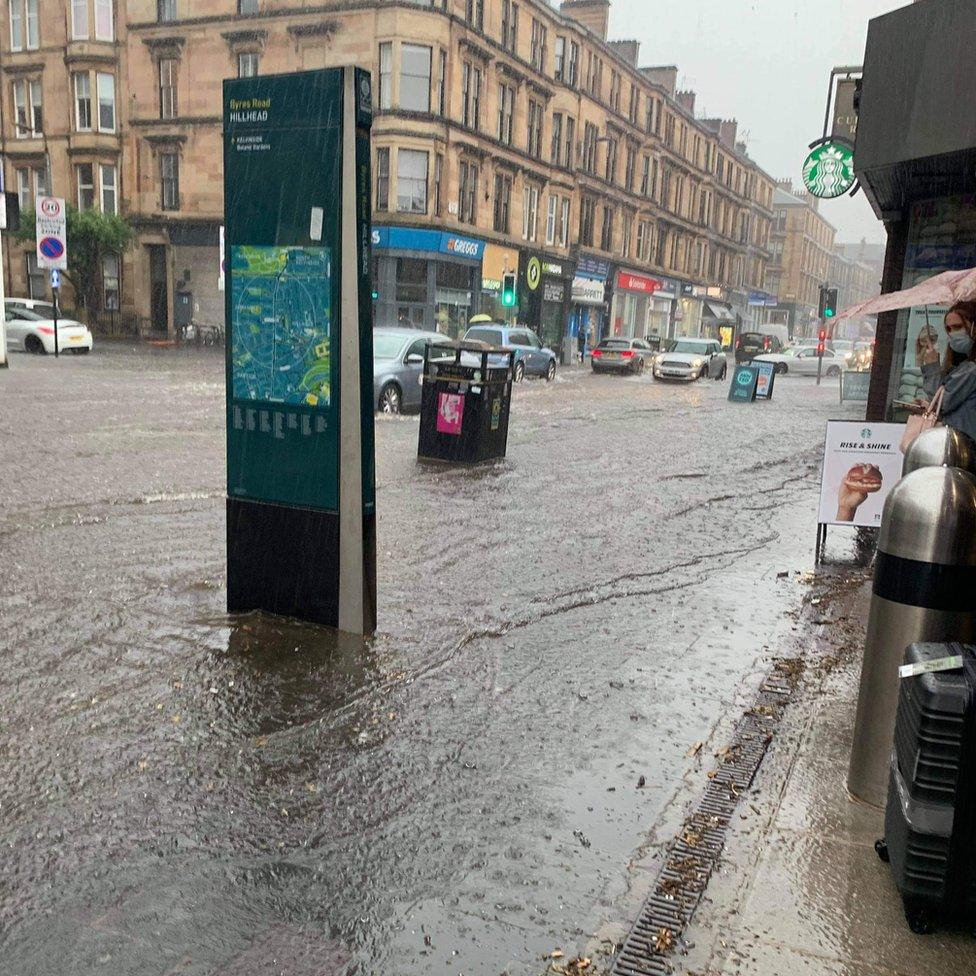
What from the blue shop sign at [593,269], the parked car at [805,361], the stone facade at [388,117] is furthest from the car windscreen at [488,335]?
the parked car at [805,361]

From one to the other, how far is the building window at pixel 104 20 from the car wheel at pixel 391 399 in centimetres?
3295

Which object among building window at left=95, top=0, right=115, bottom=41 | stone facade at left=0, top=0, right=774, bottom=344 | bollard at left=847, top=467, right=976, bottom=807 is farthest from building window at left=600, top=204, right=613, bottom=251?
bollard at left=847, top=467, right=976, bottom=807

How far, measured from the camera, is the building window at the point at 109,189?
139 ft

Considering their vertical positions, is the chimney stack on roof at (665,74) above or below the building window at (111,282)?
above

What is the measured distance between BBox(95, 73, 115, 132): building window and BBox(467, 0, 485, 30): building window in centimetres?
1583

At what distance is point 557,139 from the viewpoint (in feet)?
156

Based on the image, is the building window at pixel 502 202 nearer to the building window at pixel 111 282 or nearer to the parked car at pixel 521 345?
the parked car at pixel 521 345

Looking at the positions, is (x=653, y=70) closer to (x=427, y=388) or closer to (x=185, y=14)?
(x=185, y=14)

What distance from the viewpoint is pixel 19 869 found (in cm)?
319

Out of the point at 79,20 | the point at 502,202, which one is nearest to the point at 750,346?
the point at 502,202

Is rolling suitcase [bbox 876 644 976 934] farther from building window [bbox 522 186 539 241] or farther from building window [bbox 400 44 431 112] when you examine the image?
building window [bbox 522 186 539 241]

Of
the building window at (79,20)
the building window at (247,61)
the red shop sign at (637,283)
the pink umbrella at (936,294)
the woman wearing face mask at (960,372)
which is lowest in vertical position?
the woman wearing face mask at (960,372)

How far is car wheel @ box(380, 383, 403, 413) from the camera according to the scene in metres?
17.5

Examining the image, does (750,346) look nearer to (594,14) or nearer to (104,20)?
(594,14)
